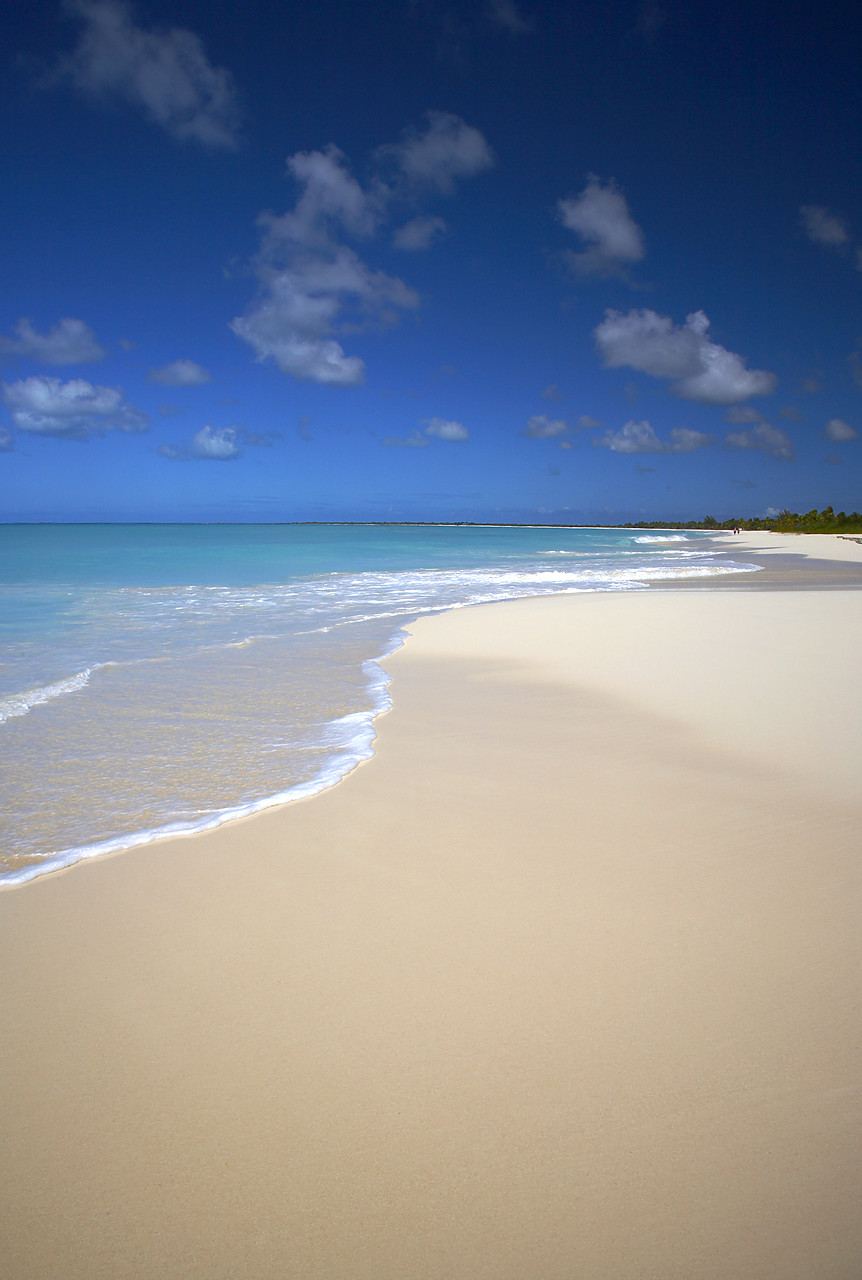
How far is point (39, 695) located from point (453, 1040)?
5.92m

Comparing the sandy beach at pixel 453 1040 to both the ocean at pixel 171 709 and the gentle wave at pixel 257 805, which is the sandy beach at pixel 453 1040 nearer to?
the gentle wave at pixel 257 805

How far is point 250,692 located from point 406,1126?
5.06 meters

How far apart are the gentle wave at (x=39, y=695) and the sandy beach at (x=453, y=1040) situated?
11.1 feet

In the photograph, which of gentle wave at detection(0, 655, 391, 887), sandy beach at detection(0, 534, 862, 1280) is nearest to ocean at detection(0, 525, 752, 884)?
gentle wave at detection(0, 655, 391, 887)

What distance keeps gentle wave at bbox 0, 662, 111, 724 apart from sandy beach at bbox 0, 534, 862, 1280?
3.38 m

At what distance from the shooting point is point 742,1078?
196 centimetres

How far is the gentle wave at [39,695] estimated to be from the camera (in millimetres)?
5852

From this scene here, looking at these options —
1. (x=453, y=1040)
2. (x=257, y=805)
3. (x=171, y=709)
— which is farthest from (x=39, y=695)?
(x=453, y=1040)

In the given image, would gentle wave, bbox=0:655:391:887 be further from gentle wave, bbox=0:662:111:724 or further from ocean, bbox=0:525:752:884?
gentle wave, bbox=0:662:111:724

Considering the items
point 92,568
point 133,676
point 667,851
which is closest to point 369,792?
point 667,851

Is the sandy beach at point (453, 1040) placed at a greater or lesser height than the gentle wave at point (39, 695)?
lesser

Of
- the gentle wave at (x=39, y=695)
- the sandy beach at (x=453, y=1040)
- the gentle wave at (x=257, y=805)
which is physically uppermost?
the gentle wave at (x=39, y=695)

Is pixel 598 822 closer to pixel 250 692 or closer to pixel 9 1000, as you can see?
pixel 9 1000

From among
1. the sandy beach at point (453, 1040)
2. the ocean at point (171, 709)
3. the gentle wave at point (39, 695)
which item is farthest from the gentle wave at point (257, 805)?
the gentle wave at point (39, 695)
